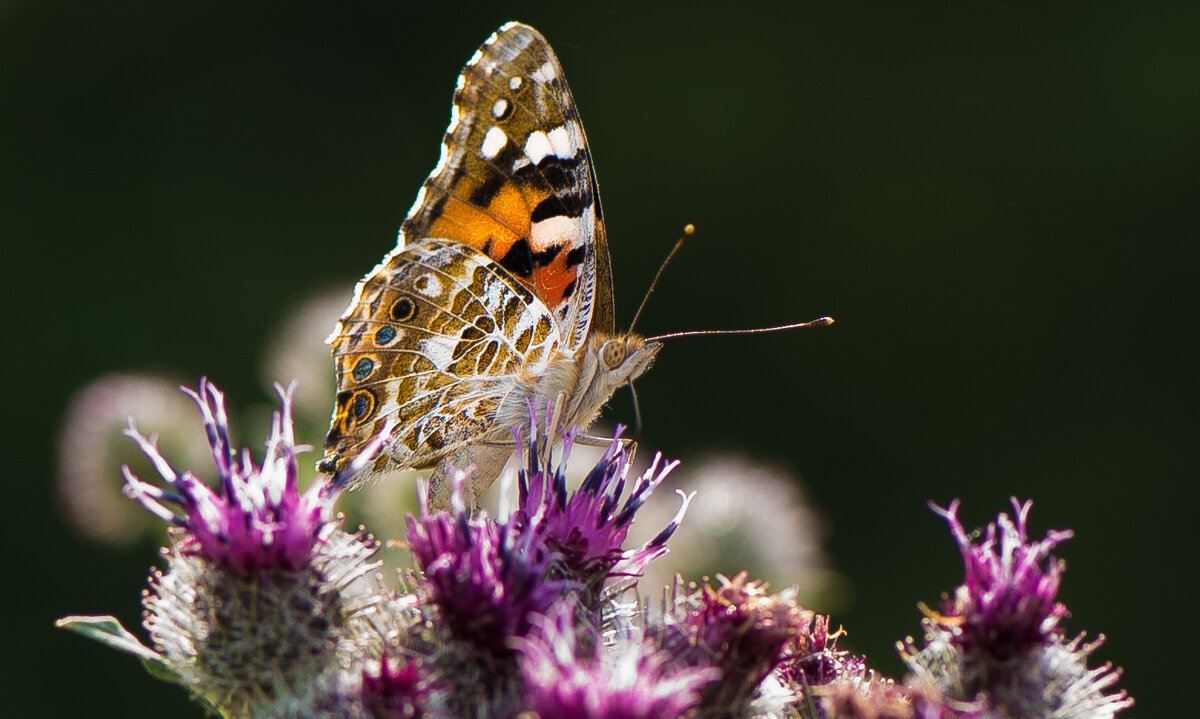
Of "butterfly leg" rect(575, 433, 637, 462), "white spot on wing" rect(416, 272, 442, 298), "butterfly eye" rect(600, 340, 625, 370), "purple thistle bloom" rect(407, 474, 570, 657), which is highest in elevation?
"white spot on wing" rect(416, 272, 442, 298)

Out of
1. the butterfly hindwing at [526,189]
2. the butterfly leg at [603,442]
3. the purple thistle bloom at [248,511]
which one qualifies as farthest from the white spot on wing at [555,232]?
the purple thistle bloom at [248,511]

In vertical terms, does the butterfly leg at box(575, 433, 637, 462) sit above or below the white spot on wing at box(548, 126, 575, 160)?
below

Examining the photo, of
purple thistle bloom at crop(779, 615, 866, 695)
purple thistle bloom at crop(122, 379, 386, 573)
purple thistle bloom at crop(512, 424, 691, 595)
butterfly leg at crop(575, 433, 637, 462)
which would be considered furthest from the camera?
butterfly leg at crop(575, 433, 637, 462)

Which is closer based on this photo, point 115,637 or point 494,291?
point 115,637

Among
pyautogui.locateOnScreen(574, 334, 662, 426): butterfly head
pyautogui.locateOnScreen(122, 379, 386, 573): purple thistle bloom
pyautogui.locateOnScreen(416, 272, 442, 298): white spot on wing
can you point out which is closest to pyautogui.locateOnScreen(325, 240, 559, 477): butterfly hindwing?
pyautogui.locateOnScreen(416, 272, 442, 298): white spot on wing

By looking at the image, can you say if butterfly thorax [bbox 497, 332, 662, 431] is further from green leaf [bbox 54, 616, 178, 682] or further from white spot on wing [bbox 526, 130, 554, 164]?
green leaf [bbox 54, 616, 178, 682]

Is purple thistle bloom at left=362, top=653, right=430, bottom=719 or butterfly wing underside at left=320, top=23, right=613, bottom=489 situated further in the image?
butterfly wing underside at left=320, top=23, right=613, bottom=489

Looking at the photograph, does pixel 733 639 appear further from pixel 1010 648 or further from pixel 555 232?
pixel 555 232

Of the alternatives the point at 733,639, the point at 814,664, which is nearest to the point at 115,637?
the point at 733,639

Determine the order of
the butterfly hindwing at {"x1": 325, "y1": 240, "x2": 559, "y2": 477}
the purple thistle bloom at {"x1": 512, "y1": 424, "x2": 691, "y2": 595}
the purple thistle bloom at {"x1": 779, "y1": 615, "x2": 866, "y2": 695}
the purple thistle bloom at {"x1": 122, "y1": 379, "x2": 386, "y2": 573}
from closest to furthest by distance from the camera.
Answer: the purple thistle bloom at {"x1": 122, "y1": 379, "x2": 386, "y2": 573}
the purple thistle bloom at {"x1": 779, "y1": 615, "x2": 866, "y2": 695}
the purple thistle bloom at {"x1": 512, "y1": 424, "x2": 691, "y2": 595}
the butterfly hindwing at {"x1": 325, "y1": 240, "x2": 559, "y2": 477}
